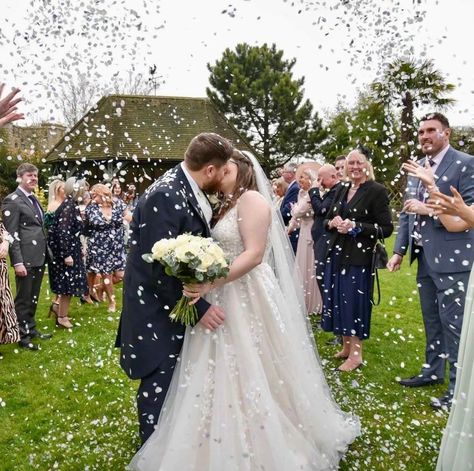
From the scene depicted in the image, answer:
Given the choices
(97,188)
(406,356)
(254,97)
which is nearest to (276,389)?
(406,356)

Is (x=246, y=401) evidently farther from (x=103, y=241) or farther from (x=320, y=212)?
(x=103, y=241)

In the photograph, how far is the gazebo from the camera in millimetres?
20156

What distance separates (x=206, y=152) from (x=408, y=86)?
2.87 meters

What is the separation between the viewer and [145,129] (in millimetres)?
21953

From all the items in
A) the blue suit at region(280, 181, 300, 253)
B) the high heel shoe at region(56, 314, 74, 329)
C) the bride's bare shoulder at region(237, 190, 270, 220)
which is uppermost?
the bride's bare shoulder at region(237, 190, 270, 220)

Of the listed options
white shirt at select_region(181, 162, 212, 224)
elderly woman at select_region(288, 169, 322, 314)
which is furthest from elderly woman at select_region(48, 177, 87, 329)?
white shirt at select_region(181, 162, 212, 224)

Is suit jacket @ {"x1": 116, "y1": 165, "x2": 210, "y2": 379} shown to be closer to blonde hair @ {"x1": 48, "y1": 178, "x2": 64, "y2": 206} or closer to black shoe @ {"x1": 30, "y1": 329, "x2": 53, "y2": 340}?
black shoe @ {"x1": 30, "y1": 329, "x2": 53, "y2": 340}

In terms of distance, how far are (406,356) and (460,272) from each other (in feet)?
6.49

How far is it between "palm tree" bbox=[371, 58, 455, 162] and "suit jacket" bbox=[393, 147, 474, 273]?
0.76 m

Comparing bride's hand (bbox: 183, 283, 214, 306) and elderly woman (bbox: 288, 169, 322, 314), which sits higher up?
bride's hand (bbox: 183, 283, 214, 306)

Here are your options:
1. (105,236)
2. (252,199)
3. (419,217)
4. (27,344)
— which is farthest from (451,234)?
(105,236)

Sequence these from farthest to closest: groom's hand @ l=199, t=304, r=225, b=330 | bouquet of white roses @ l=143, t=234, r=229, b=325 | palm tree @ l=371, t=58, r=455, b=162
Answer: palm tree @ l=371, t=58, r=455, b=162 → groom's hand @ l=199, t=304, r=225, b=330 → bouquet of white roses @ l=143, t=234, r=229, b=325

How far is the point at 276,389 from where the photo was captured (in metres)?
3.27

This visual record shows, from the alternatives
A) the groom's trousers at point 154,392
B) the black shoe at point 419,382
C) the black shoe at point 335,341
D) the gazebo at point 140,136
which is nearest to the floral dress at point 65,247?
the black shoe at point 335,341
